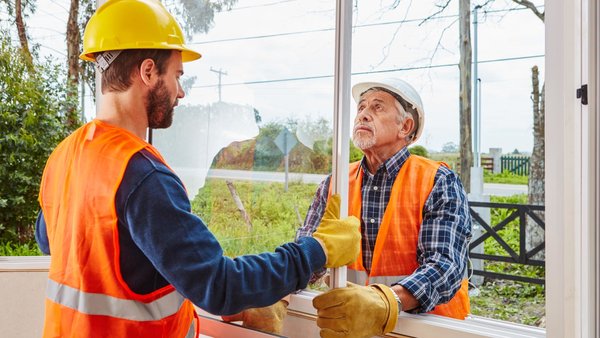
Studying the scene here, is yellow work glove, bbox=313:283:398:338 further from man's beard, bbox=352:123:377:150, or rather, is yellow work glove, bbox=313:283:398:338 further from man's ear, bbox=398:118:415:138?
man's ear, bbox=398:118:415:138

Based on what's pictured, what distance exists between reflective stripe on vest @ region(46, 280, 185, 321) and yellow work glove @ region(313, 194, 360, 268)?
38cm

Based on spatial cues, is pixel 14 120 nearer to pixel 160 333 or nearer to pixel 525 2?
pixel 160 333

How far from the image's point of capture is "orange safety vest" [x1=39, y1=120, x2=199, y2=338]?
3.78 feet

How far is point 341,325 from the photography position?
4.46 ft

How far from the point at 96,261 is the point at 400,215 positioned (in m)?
1.22

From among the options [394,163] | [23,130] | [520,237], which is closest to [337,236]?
[394,163]

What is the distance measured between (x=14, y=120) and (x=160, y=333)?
191cm

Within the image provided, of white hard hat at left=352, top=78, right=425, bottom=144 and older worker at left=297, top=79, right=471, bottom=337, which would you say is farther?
white hard hat at left=352, top=78, right=425, bottom=144

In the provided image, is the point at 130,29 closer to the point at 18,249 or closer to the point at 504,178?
the point at 18,249

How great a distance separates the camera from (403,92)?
228 centimetres

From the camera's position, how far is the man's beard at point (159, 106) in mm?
1294

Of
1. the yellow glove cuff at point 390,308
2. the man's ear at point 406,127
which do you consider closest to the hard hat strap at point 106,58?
the yellow glove cuff at point 390,308

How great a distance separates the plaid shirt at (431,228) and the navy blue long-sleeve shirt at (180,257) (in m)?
0.55

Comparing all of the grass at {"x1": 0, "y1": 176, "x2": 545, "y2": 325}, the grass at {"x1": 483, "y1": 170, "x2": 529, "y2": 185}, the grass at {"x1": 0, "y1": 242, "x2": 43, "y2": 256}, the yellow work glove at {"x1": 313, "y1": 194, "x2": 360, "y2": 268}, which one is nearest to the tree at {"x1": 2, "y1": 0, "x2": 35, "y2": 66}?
the grass at {"x1": 0, "y1": 242, "x2": 43, "y2": 256}
